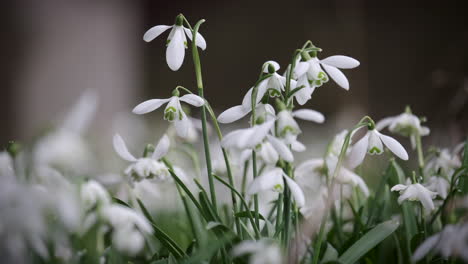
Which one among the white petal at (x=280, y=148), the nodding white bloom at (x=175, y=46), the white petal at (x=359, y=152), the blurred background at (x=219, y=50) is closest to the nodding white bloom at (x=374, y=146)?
the white petal at (x=359, y=152)

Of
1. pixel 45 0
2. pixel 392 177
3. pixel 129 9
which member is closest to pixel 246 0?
pixel 129 9

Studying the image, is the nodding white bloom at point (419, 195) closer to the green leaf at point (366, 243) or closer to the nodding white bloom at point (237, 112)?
the green leaf at point (366, 243)

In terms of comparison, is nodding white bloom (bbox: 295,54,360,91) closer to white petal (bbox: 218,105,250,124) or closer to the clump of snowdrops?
the clump of snowdrops

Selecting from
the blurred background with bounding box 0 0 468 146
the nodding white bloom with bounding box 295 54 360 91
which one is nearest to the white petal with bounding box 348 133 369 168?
the nodding white bloom with bounding box 295 54 360 91

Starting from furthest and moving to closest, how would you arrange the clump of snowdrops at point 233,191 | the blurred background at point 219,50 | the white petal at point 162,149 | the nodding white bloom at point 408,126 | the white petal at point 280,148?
the blurred background at point 219,50, the nodding white bloom at point 408,126, the white petal at point 162,149, the white petal at point 280,148, the clump of snowdrops at point 233,191

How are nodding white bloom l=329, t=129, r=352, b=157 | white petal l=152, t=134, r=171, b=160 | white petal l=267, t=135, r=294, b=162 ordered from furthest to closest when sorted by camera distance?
nodding white bloom l=329, t=129, r=352, b=157, white petal l=152, t=134, r=171, b=160, white petal l=267, t=135, r=294, b=162

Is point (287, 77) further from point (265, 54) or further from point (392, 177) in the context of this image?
point (265, 54)
